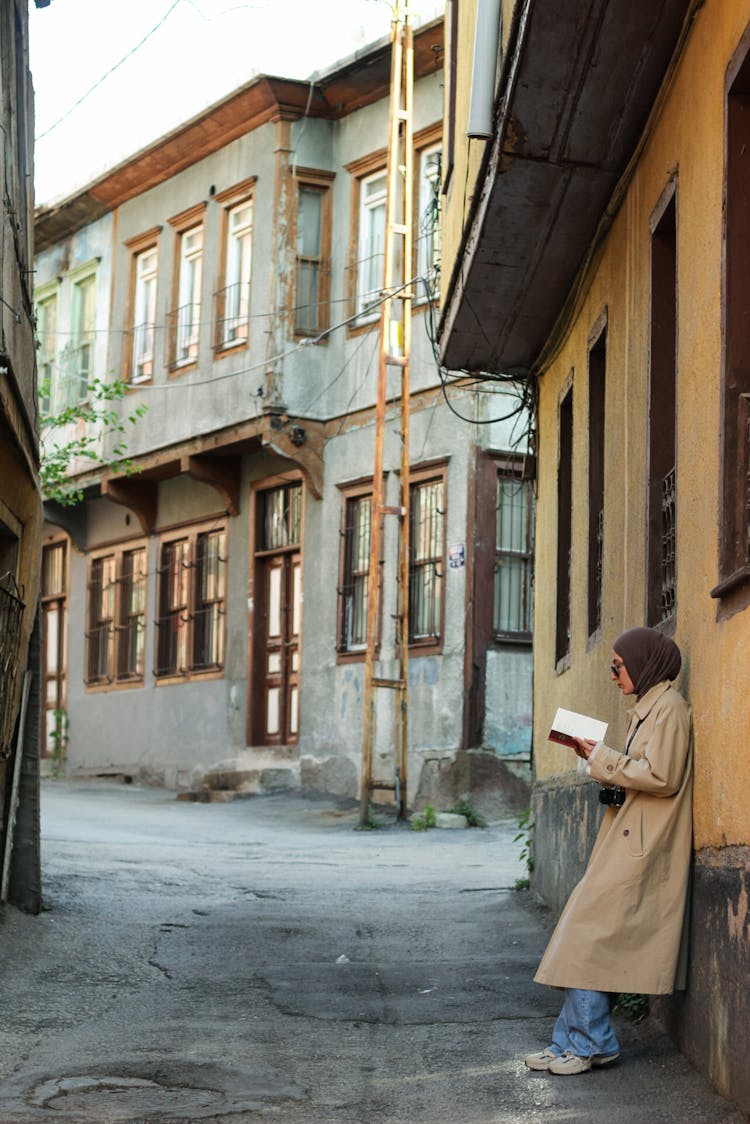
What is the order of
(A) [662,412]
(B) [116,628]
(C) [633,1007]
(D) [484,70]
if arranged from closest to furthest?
(C) [633,1007], (A) [662,412], (D) [484,70], (B) [116,628]

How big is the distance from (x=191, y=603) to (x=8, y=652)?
45.7 feet

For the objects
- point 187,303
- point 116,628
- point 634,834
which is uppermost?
point 187,303

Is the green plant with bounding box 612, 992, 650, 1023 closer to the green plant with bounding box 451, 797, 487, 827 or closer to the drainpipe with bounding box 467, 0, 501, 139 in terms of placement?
the drainpipe with bounding box 467, 0, 501, 139

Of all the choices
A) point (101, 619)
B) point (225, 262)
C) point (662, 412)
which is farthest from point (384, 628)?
point (662, 412)

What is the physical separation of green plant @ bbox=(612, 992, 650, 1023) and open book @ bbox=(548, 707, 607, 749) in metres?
1.34

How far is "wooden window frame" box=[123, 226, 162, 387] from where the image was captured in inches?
926

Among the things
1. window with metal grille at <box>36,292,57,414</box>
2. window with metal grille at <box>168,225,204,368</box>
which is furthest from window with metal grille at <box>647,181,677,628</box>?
window with metal grille at <box>36,292,57,414</box>

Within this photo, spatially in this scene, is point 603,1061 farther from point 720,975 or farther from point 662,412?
point 662,412

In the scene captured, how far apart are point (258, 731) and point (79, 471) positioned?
506cm

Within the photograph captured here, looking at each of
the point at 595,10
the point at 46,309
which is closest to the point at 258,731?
the point at 46,309

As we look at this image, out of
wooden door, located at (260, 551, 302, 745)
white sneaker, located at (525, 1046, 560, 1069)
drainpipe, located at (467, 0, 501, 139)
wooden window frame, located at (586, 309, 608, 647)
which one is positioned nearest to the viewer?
white sneaker, located at (525, 1046, 560, 1069)

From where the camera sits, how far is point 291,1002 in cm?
732

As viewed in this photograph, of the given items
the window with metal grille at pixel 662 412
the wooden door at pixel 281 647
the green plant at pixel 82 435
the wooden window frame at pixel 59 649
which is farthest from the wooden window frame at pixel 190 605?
the window with metal grille at pixel 662 412

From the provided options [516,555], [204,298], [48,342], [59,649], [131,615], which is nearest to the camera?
[516,555]
